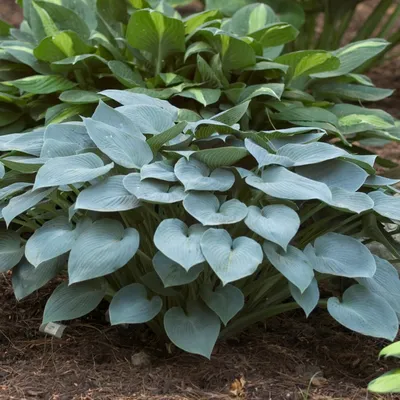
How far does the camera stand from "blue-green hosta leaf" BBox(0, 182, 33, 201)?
7.53 feet

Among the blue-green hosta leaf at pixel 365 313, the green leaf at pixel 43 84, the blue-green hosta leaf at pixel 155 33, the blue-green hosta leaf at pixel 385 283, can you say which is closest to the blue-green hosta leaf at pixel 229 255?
the blue-green hosta leaf at pixel 365 313

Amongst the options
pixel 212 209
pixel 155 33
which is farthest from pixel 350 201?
pixel 155 33

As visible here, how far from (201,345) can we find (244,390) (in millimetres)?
205

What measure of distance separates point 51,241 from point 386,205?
1076 mm

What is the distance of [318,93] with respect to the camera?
393 centimetres

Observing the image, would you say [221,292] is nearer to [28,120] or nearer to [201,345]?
[201,345]

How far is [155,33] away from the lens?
339cm

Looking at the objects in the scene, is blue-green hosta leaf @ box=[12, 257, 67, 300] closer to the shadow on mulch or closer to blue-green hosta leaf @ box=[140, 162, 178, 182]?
the shadow on mulch

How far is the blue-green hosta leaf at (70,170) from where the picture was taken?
2.04 m

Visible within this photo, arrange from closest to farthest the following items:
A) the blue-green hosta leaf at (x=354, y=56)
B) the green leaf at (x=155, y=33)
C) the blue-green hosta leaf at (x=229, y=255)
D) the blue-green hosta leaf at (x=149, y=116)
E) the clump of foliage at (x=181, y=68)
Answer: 1. the blue-green hosta leaf at (x=229, y=255)
2. the blue-green hosta leaf at (x=149, y=116)
3. the green leaf at (x=155, y=33)
4. the clump of foliage at (x=181, y=68)
5. the blue-green hosta leaf at (x=354, y=56)

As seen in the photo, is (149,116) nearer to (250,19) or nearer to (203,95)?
(203,95)

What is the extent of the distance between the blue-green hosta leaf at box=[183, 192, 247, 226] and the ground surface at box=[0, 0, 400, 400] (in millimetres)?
529

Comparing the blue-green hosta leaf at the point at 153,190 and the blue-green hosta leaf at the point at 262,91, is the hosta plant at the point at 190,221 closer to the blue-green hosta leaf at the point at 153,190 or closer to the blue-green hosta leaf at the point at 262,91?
the blue-green hosta leaf at the point at 153,190

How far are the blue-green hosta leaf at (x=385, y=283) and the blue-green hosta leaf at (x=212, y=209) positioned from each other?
1.60 feet
